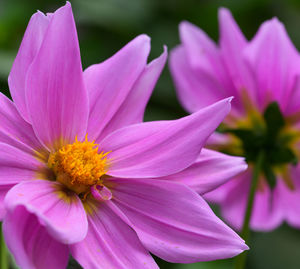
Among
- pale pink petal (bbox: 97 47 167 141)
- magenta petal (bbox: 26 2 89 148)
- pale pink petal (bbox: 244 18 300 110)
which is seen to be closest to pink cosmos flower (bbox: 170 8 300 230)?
pale pink petal (bbox: 244 18 300 110)

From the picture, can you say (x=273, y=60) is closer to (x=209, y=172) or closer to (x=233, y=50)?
(x=233, y=50)

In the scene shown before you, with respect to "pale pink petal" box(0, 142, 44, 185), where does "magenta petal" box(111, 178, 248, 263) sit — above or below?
below

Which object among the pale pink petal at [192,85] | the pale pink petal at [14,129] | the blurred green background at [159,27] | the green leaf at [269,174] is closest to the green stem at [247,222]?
the green leaf at [269,174]

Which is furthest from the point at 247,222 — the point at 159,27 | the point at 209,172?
the point at 159,27

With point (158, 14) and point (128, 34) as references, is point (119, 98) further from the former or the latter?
point (158, 14)

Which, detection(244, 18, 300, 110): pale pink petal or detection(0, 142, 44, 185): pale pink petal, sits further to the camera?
detection(244, 18, 300, 110): pale pink petal

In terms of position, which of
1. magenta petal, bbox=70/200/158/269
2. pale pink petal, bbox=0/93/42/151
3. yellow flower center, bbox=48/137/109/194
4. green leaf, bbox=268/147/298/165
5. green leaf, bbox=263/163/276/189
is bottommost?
green leaf, bbox=263/163/276/189

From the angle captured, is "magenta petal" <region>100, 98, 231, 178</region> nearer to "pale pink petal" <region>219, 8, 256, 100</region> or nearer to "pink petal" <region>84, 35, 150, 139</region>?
"pink petal" <region>84, 35, 150, 139</region>
